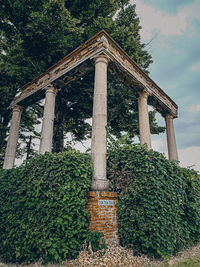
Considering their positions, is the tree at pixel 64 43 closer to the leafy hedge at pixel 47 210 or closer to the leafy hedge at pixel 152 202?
the leafy hedge at pixel 47 210

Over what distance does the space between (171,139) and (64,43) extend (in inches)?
307

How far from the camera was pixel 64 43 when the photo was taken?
9.32m

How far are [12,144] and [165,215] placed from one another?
7.99 meters

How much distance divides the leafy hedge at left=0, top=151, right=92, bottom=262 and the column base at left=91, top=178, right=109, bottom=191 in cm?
26

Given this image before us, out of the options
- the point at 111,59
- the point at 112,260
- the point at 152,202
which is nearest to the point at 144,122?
the point at 111,59

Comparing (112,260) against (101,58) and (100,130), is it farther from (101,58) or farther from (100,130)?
(101,58)

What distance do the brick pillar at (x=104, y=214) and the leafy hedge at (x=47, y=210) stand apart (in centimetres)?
19

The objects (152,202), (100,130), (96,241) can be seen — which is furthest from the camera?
(100,130)

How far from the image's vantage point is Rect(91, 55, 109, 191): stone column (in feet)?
16.6

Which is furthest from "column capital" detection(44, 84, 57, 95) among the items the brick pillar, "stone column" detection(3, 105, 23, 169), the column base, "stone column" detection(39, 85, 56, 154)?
the brick pillar

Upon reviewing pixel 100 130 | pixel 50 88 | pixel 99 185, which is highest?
pixel 50 88

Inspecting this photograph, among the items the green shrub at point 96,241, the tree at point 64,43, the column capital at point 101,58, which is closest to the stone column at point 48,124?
the tree at point 64,43

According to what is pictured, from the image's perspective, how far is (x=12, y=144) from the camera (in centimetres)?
948

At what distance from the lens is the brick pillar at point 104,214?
444 centimetres
